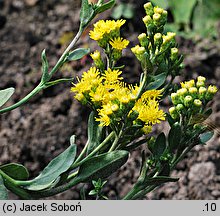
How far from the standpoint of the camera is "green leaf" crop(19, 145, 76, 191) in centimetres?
142

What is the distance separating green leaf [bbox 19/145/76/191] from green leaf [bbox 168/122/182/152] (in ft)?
0.80

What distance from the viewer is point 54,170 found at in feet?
4.77

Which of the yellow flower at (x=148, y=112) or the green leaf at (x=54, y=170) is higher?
the yellow flower at (x=148, y=112)

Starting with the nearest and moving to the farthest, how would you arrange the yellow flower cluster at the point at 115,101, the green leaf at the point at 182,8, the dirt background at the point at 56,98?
the yellow flower cluster at the point at 115,101 < the dirt background at the point at 56,98 < the green leaf at the point at 182,8

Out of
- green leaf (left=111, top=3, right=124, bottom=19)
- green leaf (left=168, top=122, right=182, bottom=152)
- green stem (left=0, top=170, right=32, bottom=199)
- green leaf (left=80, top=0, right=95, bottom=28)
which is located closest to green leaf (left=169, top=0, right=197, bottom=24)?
green leaf (left=111, top=3, right=124, bottom=19)

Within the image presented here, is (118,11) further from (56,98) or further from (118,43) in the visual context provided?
(118,43)

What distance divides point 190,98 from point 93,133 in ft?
0.89

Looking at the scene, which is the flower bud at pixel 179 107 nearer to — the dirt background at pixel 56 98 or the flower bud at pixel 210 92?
the flower bud at pixel 210 92

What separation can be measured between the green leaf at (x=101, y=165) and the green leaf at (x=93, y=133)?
0.08 m

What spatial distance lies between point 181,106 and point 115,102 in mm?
171

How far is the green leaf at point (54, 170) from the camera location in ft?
4.66

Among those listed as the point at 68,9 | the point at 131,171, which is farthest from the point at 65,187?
the point at 68,9

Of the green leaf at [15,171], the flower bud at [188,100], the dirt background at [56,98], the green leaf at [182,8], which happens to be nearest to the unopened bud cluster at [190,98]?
the flower bud at [188,100]

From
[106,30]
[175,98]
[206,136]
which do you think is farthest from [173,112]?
[106,30]
